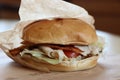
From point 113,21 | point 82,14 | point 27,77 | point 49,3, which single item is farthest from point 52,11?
point 113,21

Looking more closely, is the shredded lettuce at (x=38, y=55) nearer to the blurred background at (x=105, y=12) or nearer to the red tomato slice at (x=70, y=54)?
the red tomato slice at (x=70, y=54)

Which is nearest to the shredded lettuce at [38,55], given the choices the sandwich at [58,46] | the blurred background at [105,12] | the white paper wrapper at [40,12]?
the sandwich at [58,46]

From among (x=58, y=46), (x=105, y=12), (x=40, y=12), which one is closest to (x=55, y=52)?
(x=58, y=46)

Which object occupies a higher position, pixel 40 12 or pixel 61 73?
pixel 40 12

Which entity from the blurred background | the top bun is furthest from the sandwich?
the blurred background

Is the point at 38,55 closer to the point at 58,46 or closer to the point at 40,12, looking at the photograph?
the point at 58,46

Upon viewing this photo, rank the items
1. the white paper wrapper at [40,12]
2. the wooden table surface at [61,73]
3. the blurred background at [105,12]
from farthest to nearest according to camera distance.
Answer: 1. the blurred background at [105,12]
2. the white paper wrapper at [40,12]
3. the wooden table surface at [61,73]

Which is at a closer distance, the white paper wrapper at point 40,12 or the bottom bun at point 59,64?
the bottom bun at point 59,64
